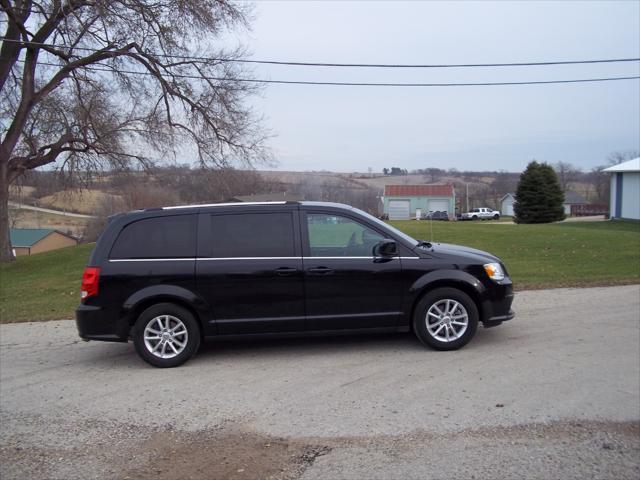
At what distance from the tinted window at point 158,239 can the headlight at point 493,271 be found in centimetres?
343

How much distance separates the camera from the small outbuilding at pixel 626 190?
1288 inches

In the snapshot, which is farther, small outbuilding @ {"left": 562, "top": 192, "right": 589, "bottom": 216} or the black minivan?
small outbuilding @ {"left": 562, "top": 192, "right": 589, "bottom": 216}

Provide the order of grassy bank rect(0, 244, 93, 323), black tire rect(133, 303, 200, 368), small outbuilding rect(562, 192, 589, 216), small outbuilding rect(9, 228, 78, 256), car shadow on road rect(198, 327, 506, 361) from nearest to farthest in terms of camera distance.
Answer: black tire rect(133, 303, 200, 368) → car shadow on road rect(198, 327, 506, 361) → grassy bank rect(0, 244, 93, 323) → small outbuilding rect(9, 228, 78, 256) → small outbuilding rect(562, 192, 589, 216)

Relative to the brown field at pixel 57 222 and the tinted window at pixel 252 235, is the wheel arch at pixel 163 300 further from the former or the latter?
the brown field at pixel 57 222

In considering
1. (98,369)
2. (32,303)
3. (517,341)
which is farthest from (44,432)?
(32,303)

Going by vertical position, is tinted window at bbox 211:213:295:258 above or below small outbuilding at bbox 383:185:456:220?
below

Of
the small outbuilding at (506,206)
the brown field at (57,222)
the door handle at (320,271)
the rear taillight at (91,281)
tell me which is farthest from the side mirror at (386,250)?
the small outbuilding at (506,206)

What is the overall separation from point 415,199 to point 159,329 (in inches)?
2277

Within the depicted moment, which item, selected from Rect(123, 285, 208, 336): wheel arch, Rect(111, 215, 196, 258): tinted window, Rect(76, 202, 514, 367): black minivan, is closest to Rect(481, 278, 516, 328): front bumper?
Rect(76, 202, 514, 367): black minivan

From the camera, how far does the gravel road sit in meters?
3.72

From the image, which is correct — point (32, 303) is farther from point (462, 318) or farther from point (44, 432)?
point (462, 318)

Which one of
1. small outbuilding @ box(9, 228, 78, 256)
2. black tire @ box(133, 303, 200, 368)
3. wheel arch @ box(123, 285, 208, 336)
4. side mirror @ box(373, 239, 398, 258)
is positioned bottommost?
small outbuilding @ box(9, 228, 78, 256)

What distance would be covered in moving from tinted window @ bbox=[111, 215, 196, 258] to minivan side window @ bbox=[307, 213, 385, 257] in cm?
140

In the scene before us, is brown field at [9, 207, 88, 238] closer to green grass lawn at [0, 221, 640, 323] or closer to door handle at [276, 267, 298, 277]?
green grass lawn at [0, 221, 640, 323]
